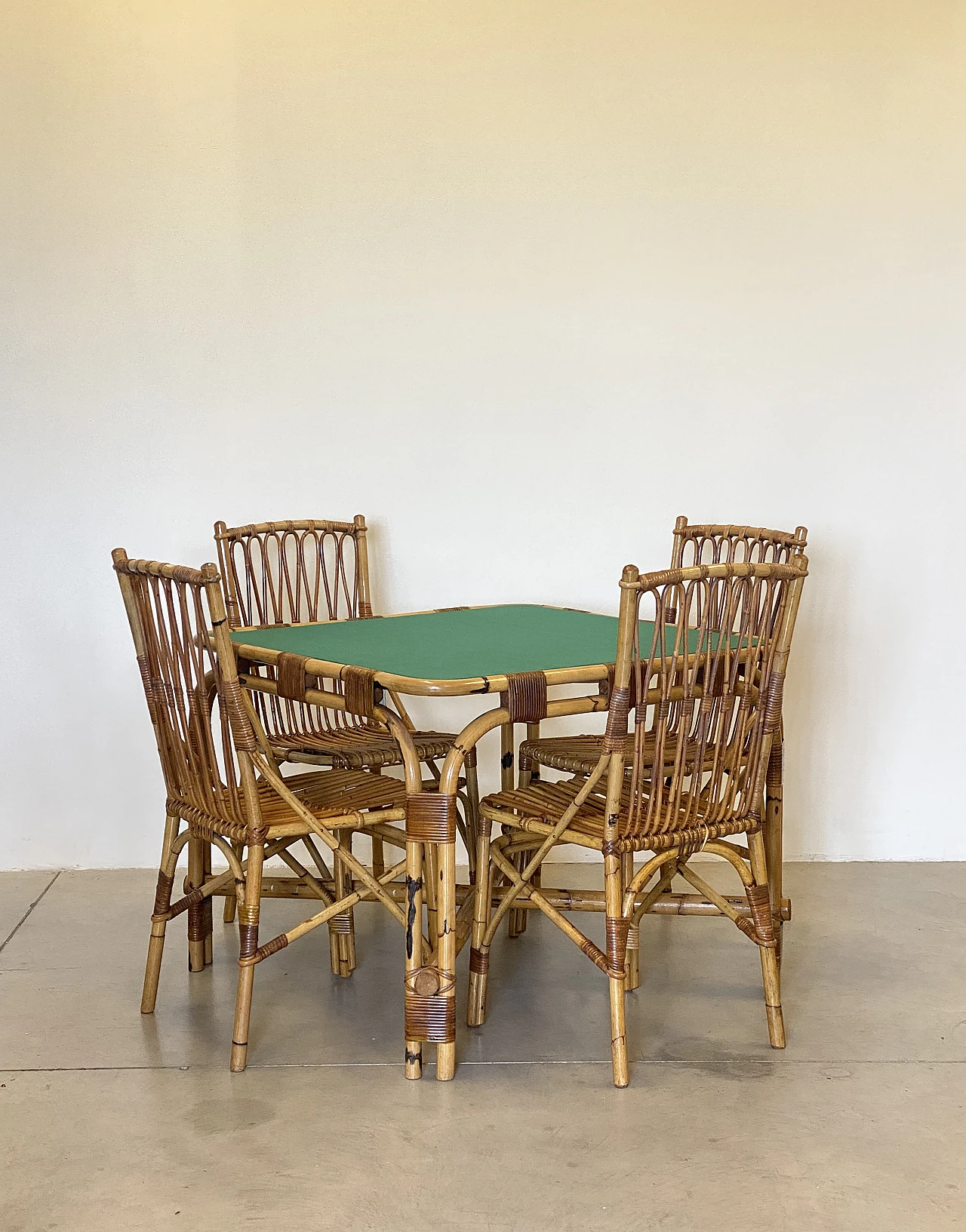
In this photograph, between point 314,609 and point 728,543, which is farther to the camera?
point 314,609

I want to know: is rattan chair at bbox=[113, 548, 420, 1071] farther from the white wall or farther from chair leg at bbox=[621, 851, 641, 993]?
the white wall

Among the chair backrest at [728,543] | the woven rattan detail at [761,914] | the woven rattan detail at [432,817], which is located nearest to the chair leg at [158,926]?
the woven rattan detail at [432,817]

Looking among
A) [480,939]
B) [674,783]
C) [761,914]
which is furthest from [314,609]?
[761,914]

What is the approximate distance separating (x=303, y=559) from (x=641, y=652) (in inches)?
52.3

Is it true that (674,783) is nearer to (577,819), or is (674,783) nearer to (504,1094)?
(577,819)

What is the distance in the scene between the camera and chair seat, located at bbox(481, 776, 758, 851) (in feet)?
7.65

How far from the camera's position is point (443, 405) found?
3633 mm

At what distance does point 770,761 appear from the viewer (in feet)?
9.51

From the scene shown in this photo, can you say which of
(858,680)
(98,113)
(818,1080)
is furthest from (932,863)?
(98,113)

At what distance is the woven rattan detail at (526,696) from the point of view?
7.51 feet

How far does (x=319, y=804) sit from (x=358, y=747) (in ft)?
1.40

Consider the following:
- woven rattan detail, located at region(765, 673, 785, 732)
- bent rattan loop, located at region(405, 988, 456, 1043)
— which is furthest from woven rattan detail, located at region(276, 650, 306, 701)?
woven rattan detail, located at region(765, 673, 785, 732)

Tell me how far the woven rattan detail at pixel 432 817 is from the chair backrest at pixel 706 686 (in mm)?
331

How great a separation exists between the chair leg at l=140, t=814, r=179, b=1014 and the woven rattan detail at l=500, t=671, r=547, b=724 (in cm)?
84
